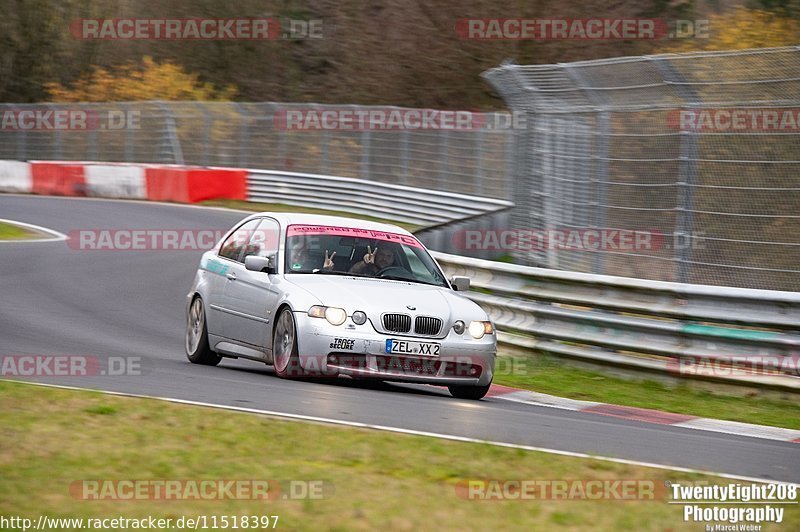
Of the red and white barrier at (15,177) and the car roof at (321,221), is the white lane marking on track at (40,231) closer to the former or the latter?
the red and white barrier at (15,177)

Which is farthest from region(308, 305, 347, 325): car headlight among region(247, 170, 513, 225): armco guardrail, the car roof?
region(247, 170, 513, 225): armco guardrail

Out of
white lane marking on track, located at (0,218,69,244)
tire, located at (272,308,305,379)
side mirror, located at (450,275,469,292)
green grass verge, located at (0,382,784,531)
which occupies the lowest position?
white lane marking on track, located at (0,218,69,244)

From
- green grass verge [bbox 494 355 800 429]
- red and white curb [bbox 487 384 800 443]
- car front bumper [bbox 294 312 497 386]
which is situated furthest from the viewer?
green grass verge [bbox 494 355 800 429]

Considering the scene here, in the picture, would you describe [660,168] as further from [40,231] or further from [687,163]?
[40,231]

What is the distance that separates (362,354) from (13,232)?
627 inches

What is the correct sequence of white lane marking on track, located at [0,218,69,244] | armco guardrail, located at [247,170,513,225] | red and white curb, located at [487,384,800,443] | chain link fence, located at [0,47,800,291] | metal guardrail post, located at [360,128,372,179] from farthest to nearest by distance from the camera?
1. metal guardrail post, located at [360,128,372,179]
2. armco guardrail, located at [247,170,513,225]
3. white lane marking on track, located at [0,218,69,244]
4. chain link fence, located at [0,47,800,291]
5. red and white curb, located at [487,384,800,443]

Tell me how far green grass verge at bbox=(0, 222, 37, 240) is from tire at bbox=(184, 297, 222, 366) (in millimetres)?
12264

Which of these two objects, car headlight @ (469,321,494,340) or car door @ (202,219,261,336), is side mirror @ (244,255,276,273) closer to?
car door @ (202,219,261,336)

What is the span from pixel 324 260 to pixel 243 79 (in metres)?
39.3

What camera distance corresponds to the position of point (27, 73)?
163 feet

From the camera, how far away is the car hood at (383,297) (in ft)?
33.9

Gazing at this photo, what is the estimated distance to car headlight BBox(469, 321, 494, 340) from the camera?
34.8 ft

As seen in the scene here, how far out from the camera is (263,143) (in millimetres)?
35469

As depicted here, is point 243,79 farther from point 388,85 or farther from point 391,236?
point 391,236
